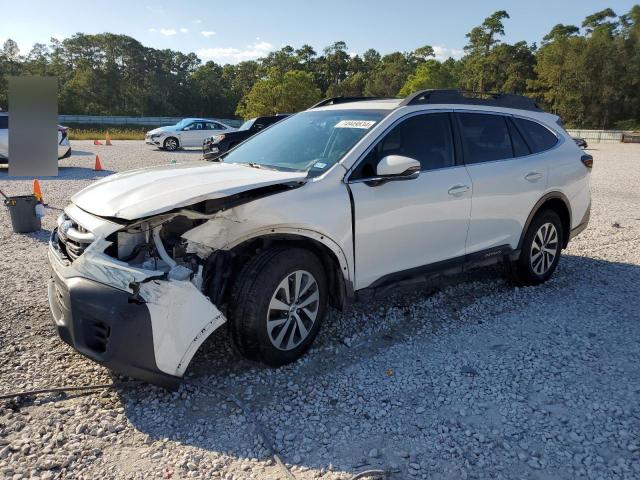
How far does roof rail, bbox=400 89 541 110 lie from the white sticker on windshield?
420 mm

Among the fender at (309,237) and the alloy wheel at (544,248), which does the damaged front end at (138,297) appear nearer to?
the fender at (309,237)

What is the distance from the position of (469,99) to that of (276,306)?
2.87m

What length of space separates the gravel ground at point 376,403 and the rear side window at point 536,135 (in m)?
1.64

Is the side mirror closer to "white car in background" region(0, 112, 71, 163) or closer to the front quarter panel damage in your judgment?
the front quarter panel damage

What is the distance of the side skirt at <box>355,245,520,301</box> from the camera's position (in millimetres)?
4031

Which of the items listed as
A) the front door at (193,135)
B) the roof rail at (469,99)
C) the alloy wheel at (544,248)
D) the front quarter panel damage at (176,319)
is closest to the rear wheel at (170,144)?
the front door at (193,135)

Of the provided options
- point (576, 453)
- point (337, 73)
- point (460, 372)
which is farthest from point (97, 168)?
point (337, 73)

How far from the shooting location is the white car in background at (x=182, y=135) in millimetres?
24031

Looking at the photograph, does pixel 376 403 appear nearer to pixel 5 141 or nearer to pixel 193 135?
pixel 5 141

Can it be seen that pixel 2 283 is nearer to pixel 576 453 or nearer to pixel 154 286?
pixel 154 286

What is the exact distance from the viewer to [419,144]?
14.3 ft

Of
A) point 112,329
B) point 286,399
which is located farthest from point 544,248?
point 112,329

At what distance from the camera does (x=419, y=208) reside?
13.7 ft

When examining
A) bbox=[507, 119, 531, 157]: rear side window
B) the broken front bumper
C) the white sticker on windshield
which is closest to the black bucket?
the broken front bumper
